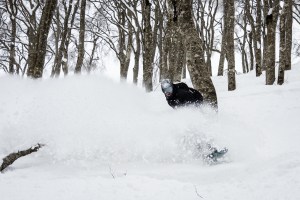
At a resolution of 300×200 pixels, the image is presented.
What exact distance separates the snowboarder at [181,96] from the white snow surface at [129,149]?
0.14 metres

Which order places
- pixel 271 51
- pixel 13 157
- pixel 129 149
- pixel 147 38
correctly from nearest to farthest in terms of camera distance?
pixel 13 157 < pixel 129 149 < pixel 271 51 < pixel 147 38

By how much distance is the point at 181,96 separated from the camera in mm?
4613

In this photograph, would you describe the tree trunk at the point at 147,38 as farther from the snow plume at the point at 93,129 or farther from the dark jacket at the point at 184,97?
the dark jacket at the point at 184,97

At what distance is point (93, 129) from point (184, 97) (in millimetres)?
1465

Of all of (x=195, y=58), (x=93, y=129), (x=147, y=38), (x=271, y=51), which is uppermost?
(x=147, y=38)

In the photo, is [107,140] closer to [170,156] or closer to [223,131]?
[170,156]

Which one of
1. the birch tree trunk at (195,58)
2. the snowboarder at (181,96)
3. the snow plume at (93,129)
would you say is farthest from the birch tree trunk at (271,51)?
the snowboarder at (181,96)

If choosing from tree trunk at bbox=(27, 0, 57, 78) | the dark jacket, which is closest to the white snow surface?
the dark jacket

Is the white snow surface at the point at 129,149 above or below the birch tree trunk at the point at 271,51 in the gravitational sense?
below

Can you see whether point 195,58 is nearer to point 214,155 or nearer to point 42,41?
point 214,155

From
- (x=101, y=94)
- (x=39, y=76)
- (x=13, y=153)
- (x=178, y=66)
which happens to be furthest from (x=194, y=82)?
(x=178, y=66)

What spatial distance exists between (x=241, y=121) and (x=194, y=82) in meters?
1.34

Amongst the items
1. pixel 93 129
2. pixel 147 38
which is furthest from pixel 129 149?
pixel 147 38

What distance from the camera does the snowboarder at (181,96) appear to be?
4.60 m
